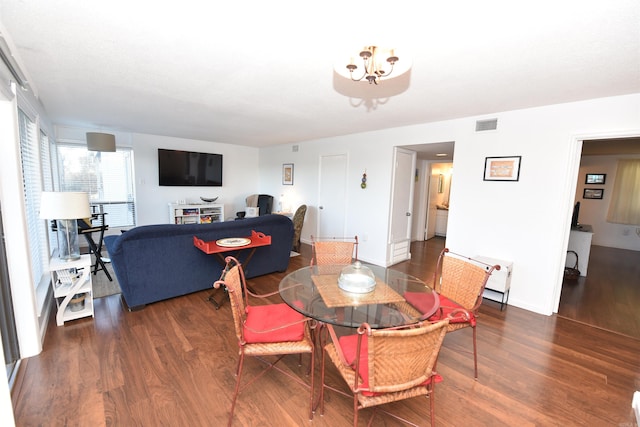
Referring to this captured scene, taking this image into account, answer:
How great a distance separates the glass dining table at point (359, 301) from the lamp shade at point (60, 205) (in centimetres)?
209

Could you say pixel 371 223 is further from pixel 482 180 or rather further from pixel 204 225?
pixel 204 225

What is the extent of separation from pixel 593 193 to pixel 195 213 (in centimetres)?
966

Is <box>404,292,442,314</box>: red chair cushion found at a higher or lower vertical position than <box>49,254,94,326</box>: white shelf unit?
higher

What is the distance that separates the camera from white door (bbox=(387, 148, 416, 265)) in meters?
4.57

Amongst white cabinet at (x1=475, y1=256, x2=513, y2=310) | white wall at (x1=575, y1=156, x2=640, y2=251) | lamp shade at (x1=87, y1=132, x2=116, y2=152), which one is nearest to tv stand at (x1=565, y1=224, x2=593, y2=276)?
white cabinet at (x1=475, y1=256, x2=513, y2=310)

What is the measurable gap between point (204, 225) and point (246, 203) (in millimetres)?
4239

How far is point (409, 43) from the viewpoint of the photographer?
1716 millimetres

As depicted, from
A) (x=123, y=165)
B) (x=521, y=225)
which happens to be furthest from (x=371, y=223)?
(x=123, y=165)

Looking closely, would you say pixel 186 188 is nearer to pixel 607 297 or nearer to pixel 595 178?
pixel 607 297

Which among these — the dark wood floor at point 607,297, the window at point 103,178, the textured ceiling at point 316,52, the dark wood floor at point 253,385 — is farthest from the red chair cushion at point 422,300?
the window at point 103,178

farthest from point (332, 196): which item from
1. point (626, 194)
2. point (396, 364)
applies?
point (626, 194)

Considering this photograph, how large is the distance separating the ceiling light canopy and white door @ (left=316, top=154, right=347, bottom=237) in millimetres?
3354

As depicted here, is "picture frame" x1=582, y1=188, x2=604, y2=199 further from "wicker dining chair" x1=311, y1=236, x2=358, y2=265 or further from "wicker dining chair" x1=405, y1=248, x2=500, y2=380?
"wicker dining chair" x1=311, y1=236, x2=358, y2=265

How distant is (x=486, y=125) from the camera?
3.41 meters
